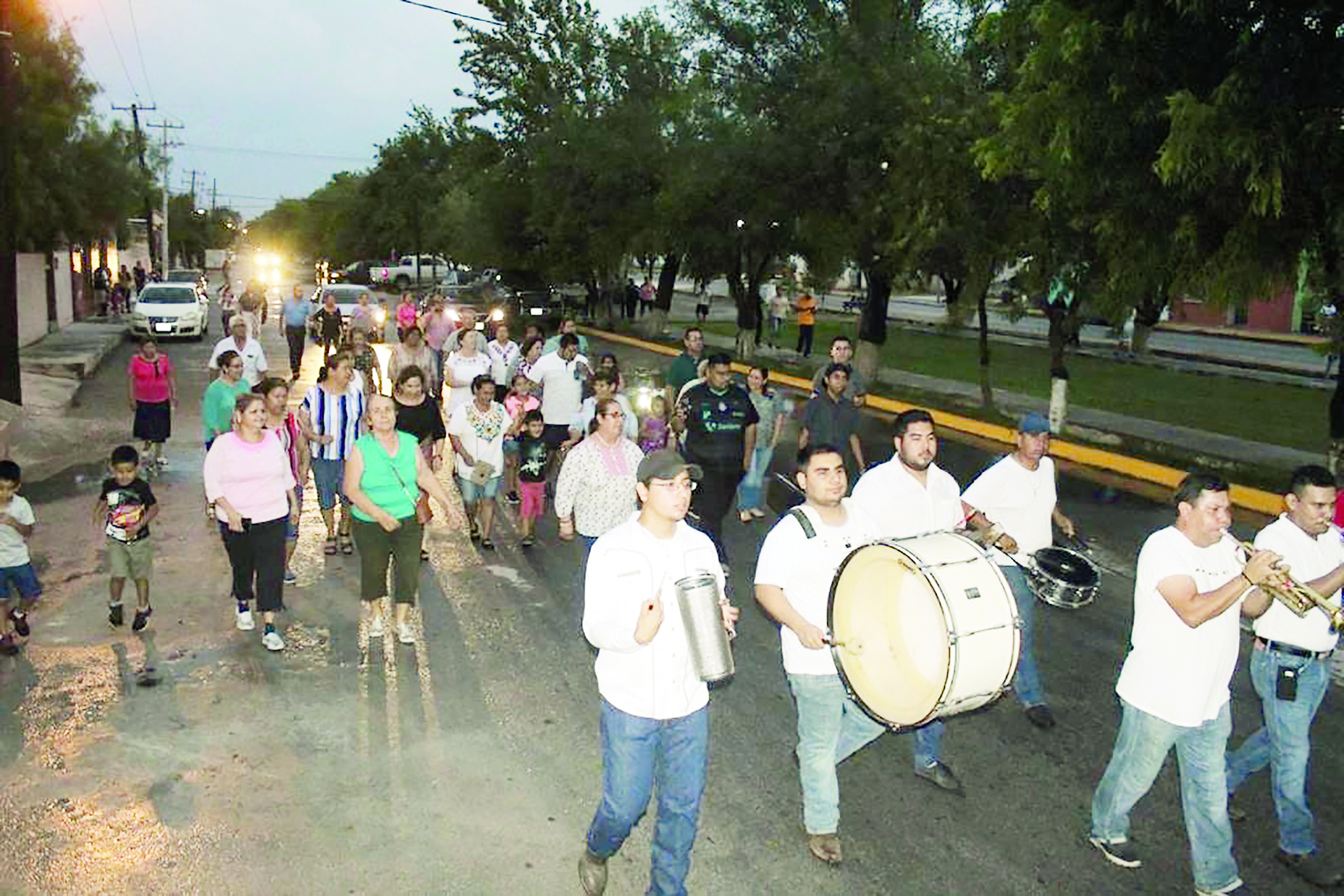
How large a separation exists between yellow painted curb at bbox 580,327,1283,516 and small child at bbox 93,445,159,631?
24.4 ft

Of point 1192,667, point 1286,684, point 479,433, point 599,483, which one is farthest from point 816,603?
point 479,433

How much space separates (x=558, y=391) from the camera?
10.8 metres

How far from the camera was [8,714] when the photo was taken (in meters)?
6.30

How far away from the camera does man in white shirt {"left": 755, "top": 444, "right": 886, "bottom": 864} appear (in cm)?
474

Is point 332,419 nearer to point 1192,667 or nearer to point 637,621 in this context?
point 637,621

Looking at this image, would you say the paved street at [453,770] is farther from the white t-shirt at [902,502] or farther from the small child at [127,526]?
the white t-shirt at [902,502]

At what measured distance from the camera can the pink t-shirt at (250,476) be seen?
23.2 feet

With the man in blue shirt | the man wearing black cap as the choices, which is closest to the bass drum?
the man wearing black cap

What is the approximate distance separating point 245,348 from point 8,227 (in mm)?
7058

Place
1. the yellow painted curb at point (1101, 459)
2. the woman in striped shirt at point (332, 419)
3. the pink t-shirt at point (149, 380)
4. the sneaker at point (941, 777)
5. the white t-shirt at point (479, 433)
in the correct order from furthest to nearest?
the yellow painted curb at point (1101, 459) < the pink t-shirt at point (149, 380) < the white t-shirt at point (479, 433) < the woman in striped shirt at point (332, 419) < the sneaker at point (941, 777)

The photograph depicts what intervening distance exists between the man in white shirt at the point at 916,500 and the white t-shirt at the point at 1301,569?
56.4 inches

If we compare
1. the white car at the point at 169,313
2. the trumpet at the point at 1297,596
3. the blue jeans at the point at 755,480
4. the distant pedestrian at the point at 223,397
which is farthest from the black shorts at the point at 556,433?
the white car at the point at 169,313

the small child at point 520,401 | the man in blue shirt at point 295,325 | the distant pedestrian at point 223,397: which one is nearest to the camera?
the distant pedestrian at point 223,397

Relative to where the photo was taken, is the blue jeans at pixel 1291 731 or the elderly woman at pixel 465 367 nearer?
the blue jeans at pixel 1291 731
